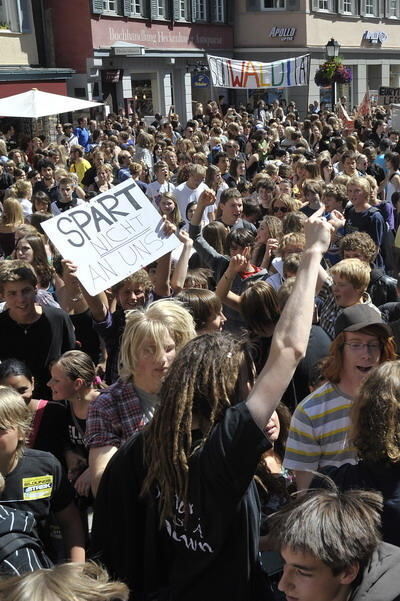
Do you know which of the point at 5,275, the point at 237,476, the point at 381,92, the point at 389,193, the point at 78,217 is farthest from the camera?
the point at 381,92

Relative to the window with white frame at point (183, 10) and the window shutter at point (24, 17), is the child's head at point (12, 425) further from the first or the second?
the window with white frame at point (183, 10)

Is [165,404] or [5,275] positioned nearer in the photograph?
[165,404]

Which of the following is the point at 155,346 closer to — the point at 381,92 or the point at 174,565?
the point at 174,565

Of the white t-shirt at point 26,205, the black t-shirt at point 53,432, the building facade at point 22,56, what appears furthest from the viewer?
the building facade at point 22,56

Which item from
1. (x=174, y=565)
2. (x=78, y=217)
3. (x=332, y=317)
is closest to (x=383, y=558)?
(x=174, y=565)

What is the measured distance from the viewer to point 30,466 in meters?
3.10

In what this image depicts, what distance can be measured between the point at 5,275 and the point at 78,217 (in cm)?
70

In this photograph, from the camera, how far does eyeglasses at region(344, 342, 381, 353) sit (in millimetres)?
3520

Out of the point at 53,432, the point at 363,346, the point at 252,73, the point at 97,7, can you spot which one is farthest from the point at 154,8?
the point at 363,346

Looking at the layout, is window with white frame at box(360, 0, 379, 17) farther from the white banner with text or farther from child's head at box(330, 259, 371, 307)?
child's head at box(330, 259, 371, 307)

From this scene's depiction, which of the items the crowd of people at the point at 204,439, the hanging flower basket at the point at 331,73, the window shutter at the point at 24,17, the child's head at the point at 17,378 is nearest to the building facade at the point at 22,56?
the window shutter at the point at 24,17

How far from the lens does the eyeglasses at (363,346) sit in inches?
139

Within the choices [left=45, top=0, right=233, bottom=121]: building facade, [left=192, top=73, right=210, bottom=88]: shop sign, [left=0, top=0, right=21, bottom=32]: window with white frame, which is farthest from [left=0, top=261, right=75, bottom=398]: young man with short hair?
[left=192, top=73, right=210, bottom=88]: shop sign

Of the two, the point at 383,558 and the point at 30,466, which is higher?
the point at 383,558
